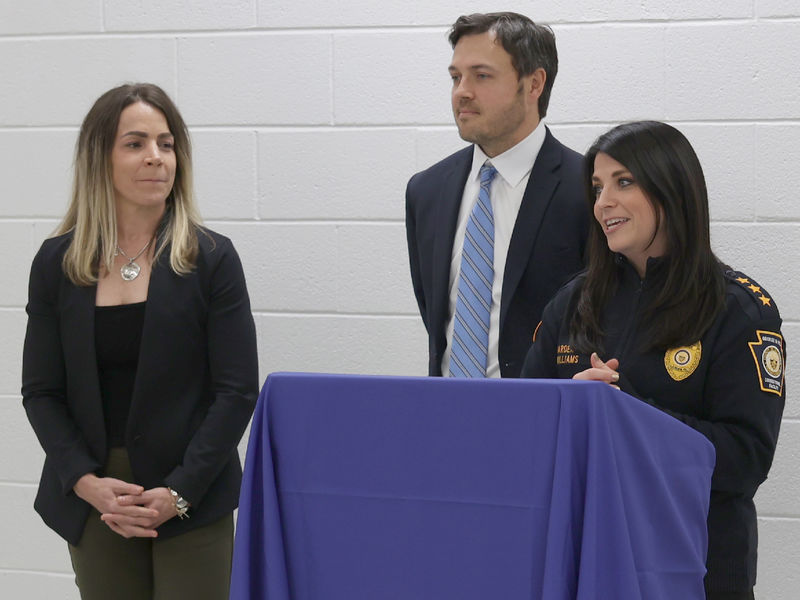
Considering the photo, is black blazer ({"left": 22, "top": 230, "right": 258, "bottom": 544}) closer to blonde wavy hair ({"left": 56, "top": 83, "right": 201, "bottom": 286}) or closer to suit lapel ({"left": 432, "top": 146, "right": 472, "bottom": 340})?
blonde wavy hair ({"left": 56, "top": 83, "right": 201, "bottom": 286})

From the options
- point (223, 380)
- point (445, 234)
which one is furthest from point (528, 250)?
point (223, 380)

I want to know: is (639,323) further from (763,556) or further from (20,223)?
(20,223)

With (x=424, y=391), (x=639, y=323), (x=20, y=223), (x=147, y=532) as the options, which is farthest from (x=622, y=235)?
(x=20, y=223)

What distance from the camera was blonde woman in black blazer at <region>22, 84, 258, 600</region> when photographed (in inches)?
91.5

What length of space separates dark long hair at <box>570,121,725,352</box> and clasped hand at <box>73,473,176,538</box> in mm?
968

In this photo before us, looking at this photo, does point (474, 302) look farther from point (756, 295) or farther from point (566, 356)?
point (756, 295)

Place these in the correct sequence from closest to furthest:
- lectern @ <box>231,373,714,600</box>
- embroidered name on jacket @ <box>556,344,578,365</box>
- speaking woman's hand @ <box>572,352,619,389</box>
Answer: lectern @ <box>231,373,714,600</box>
speaking woman's hand @ <box>572,352,619,389</box>
embroidered name on jacket @ <box>556,344,578,365</box>

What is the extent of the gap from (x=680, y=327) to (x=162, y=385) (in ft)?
3.74

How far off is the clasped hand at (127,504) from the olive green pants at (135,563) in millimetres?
48

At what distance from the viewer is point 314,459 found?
1488 mm

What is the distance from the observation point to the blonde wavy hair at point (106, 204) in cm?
240

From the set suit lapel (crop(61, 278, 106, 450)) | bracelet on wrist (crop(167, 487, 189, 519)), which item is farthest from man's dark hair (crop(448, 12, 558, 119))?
bracelet on wrist (crop(167, 487, 189, 519))

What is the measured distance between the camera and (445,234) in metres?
2.54

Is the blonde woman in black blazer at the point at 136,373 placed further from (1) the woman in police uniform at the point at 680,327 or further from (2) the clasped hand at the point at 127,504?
(1) the woman in police uniform at the point at 680,327
